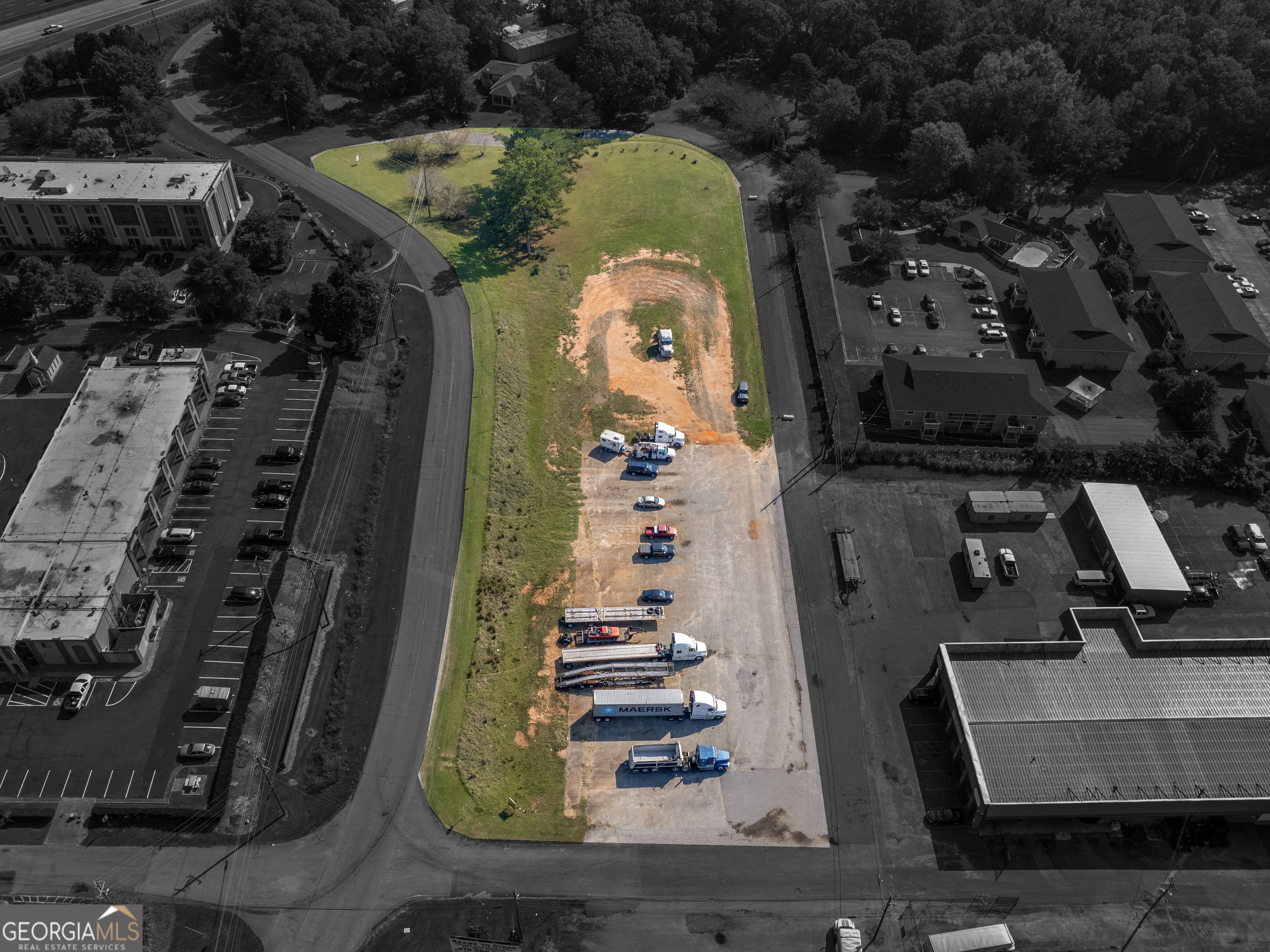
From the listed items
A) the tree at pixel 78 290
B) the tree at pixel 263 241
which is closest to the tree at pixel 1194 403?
the tree at pixel 263 241

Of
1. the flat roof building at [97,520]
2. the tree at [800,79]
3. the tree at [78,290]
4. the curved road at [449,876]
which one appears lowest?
the curved road at [449,876]

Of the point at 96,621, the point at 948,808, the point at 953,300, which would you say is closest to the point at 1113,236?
the point at 953,300

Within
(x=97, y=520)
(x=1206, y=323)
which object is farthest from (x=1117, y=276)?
(x=97, y=520)

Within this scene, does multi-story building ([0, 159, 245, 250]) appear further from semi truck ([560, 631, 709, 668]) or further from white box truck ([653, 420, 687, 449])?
semi truck ([560, 631, 709, 668])

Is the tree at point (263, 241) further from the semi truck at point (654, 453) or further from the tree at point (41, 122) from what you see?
the semi truck at point (654, 453)

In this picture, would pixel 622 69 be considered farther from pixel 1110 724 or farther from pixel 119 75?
pixel 1110 724

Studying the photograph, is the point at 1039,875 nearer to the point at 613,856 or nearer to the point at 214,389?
the point at 613,856
